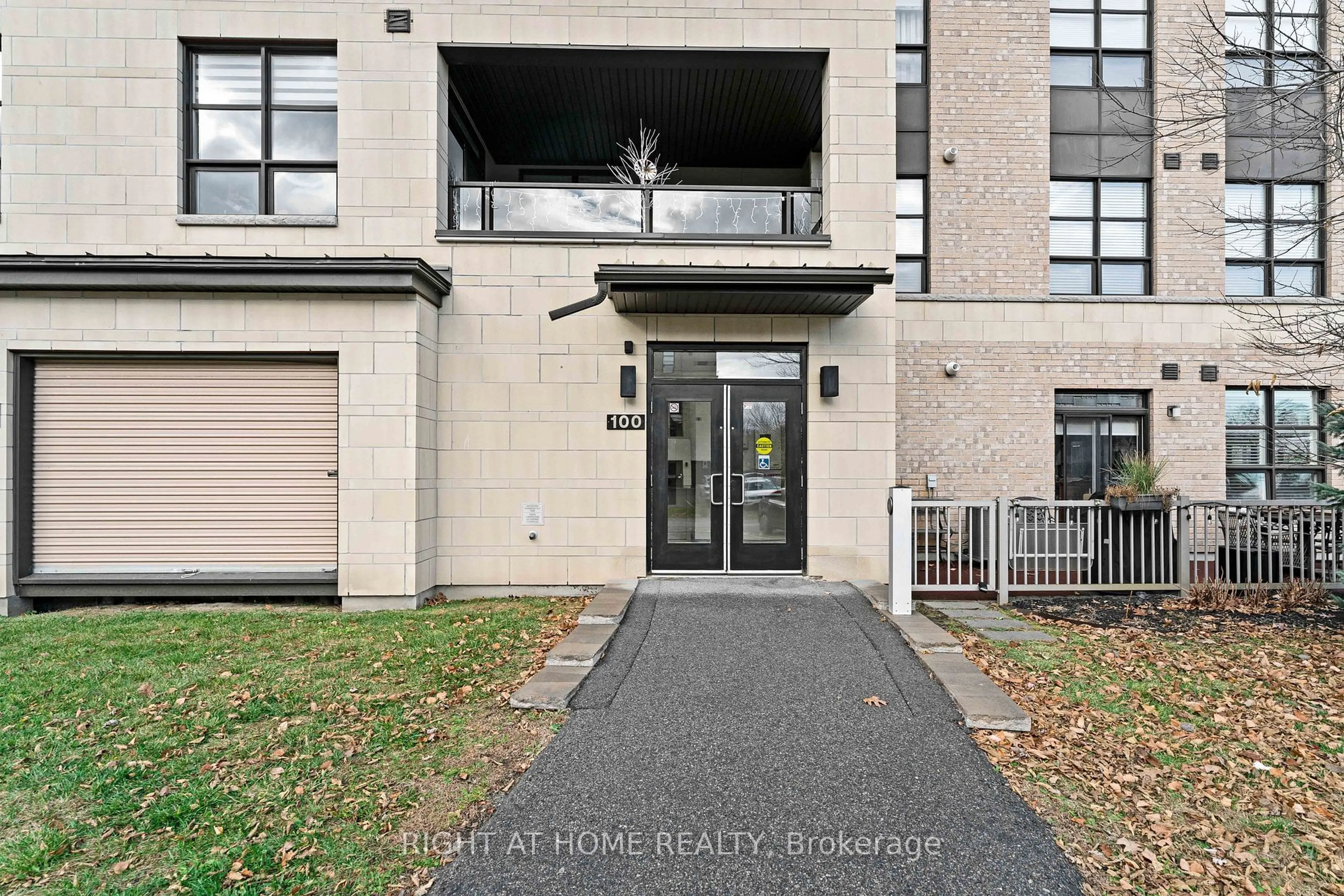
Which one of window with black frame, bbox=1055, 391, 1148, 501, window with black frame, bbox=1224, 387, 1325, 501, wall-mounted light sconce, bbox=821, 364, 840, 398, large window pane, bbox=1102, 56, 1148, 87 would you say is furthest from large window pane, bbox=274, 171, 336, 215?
window with black frame, bbox=1224, 387, 1325, 501

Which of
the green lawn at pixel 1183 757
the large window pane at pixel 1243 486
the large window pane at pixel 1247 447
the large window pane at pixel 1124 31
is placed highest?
the large window pane at pixel 1124 31

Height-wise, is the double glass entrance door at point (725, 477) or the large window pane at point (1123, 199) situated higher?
the large window pane at point (1123, 199)

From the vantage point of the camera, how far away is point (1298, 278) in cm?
1095

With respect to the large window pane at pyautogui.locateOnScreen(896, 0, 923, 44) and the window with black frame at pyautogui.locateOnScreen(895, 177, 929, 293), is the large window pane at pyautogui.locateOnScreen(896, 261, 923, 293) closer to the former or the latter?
the window with black frame at pyautogui.locateOnScreen(895, 177, 929, 293)

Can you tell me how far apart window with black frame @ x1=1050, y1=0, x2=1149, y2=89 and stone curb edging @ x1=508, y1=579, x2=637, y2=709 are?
35.9 ft

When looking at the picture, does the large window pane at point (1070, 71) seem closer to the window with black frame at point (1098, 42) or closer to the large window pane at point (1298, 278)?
the window with black frame at point (1098, 42)

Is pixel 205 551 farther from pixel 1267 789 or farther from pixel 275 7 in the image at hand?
pixel 1267 789

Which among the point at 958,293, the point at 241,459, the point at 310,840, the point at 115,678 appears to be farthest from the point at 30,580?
the point at 958,293

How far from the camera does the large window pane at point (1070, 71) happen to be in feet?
34.9

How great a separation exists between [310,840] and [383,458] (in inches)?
193

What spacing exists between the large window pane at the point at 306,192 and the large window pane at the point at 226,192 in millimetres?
286

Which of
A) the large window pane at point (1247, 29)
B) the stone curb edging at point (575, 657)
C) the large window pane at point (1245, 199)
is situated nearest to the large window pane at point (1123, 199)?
the large window pane at point (1245, 199)

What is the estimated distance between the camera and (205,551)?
7.60 m

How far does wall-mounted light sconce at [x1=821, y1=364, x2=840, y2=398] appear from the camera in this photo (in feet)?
25.8
